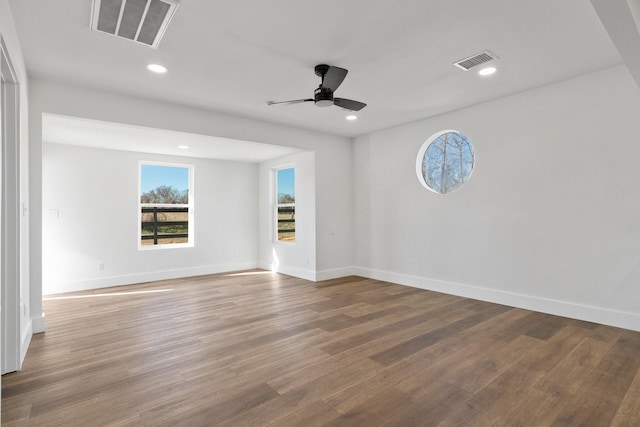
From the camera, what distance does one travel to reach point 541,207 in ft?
12.9

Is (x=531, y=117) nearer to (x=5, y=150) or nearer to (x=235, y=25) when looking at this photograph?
(x=235, y=25)

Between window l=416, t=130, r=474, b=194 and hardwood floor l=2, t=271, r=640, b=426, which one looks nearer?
hardwood floor l=2, t=271, r=640, b=426

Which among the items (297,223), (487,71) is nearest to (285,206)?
(297,223)

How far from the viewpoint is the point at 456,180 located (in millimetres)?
4922

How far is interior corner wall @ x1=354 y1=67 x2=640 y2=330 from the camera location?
11.1ft

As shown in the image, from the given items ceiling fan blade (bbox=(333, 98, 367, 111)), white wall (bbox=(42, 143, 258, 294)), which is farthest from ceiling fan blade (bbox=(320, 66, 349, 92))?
white wall (bbox=(42, 143, 258, 294))

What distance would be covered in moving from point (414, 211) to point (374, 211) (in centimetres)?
83

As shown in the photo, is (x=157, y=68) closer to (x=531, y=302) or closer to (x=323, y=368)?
(x=323, y=368)

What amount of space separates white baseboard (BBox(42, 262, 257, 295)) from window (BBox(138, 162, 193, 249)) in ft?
1.73

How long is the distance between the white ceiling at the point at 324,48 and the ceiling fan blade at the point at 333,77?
20cm

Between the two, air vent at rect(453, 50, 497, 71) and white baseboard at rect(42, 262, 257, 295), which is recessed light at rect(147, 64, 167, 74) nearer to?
air vent at rect(453, 50, 497, 71)

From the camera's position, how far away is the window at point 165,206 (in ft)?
20.3

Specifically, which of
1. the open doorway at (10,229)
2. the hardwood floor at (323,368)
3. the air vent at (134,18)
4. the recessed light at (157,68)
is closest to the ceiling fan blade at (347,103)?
the air vent at (134,18)

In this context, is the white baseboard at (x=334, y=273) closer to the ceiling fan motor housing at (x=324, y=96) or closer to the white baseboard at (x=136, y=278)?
the white baseboard at (x=136, y=278)
